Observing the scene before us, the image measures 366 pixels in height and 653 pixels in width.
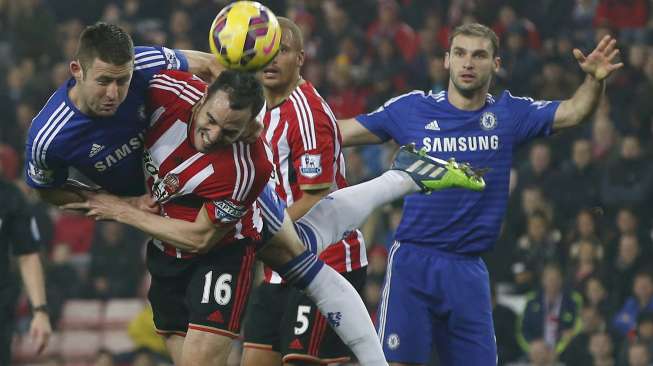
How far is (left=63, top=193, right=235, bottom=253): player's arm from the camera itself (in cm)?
699

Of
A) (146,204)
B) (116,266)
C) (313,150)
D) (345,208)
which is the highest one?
(313,150)

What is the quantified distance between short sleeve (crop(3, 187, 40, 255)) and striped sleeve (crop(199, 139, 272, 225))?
2545 mm

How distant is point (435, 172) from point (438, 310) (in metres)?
0.83

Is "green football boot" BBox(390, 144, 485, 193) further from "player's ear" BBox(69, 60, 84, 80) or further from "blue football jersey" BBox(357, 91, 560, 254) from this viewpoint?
"player's ear" BBox(69, 60, 84, 80)

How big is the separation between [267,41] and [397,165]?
1.40 meters

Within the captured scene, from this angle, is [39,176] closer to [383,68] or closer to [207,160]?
[207,160]

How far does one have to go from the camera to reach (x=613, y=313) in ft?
39.6

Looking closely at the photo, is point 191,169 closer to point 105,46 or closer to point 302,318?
point 105,46

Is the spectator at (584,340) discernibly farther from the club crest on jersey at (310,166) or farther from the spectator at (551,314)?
the club crest on jersey at (310,166)

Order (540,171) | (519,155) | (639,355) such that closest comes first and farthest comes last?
(639,355) < (540,171) < (519,155)

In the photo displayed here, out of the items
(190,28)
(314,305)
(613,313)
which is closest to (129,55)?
(314,305)

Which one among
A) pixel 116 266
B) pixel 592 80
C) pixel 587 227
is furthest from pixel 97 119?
pixel 116 266

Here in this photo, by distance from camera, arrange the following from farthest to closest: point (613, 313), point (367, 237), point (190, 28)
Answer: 1. point (190, 28)
2. point (367, 237)
3. point (613, 313)

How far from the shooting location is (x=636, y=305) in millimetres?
12031
